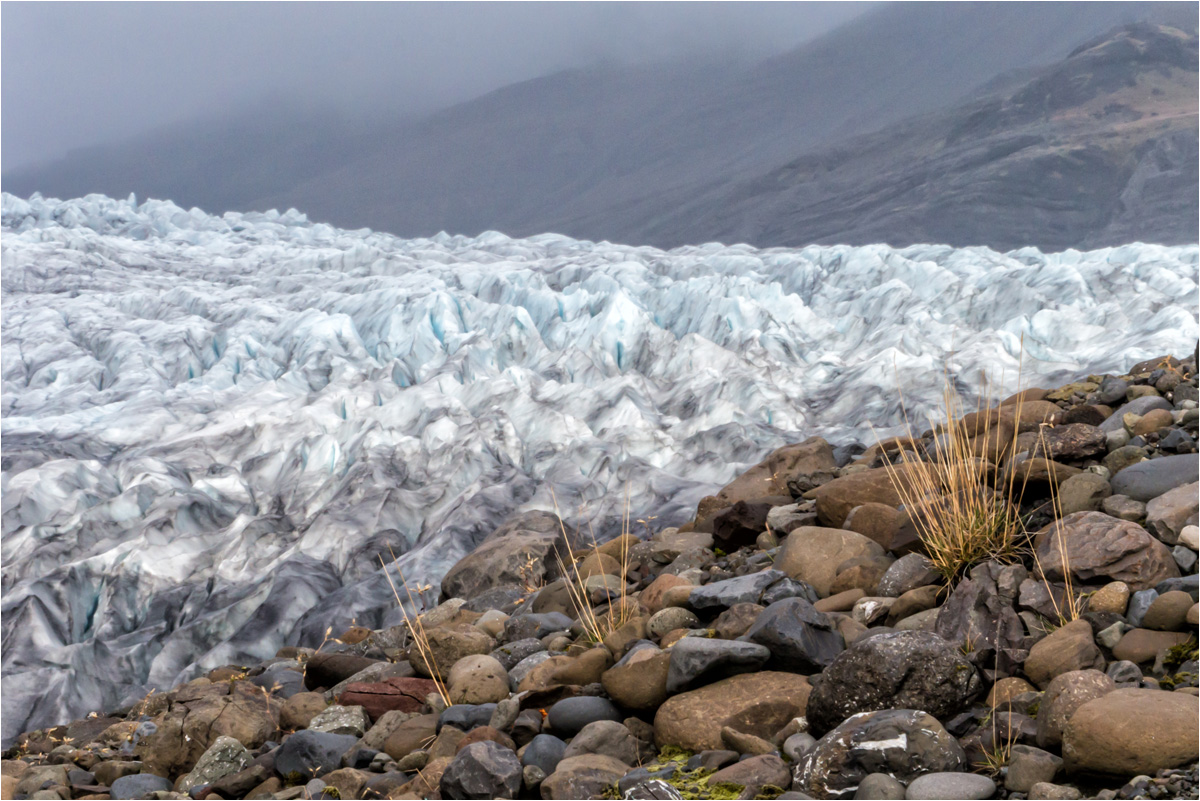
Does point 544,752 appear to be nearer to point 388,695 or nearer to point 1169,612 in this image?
point 388,695

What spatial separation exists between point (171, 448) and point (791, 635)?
13855mm

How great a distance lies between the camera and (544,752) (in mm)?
3281

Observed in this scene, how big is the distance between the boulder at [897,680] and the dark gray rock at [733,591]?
2.94ft

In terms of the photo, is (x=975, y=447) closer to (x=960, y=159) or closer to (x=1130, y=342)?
(x=1130, y=342)

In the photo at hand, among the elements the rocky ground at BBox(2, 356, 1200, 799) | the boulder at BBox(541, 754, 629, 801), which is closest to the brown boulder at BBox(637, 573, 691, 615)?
the rocky ground at BBox(2, 356, 1200, 799)

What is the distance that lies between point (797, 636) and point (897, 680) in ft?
1.65

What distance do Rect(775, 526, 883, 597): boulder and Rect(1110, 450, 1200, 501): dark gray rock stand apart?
1060 mm

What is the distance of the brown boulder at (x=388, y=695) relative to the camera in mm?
4113

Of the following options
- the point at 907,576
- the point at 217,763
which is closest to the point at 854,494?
the point at 907,576

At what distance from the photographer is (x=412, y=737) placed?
3.74 metres

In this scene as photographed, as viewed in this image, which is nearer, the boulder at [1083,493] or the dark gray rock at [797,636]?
the dark gray rock at [797,636]

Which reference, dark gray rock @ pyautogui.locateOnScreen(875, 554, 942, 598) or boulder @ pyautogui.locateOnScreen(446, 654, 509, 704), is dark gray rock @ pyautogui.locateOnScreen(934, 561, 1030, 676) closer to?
dark gray rock @ pyautogui.locateOnScreen(875, 554, 942, 598)

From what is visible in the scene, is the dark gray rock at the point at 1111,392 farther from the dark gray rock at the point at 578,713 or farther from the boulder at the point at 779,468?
the dark gray rock at the point at 578,713

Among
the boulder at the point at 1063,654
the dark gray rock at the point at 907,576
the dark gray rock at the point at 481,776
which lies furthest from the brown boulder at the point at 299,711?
the boulder at the point at 1063,654
